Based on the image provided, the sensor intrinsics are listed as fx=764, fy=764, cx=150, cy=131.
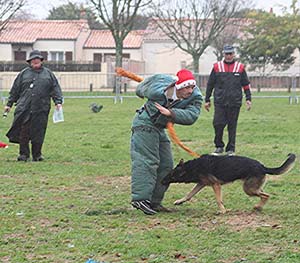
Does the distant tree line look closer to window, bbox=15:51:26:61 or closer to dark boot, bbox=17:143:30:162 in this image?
window, bbox=15:51:26:61

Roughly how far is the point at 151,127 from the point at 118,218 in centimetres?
101

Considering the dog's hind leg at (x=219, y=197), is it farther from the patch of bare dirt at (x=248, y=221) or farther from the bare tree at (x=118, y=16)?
the bare tree at (x=118, y=16)

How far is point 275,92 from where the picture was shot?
3572 cm

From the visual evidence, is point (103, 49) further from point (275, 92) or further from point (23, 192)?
point (23, 192)

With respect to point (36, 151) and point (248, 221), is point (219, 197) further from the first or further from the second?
point (36, 151)

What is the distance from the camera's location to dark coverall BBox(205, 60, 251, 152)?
13039 mm

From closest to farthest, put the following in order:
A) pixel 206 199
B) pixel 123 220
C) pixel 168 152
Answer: pixel 123 220 → pixel 168 152 → pixel 206 199

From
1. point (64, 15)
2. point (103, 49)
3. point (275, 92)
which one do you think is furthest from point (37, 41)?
point (275, 92)

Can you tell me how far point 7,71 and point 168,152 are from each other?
136 feet

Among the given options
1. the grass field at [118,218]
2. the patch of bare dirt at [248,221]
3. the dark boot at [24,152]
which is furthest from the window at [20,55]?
the patch of bare dirt at [248,221]

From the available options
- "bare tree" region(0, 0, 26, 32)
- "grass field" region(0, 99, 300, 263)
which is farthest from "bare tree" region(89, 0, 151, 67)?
"grass field" region(0, 99, 300, 263)

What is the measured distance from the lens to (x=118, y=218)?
25.3 ft

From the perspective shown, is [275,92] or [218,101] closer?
[218,101]

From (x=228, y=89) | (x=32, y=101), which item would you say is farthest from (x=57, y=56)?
(x=32, y=101)
